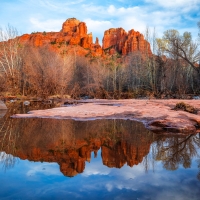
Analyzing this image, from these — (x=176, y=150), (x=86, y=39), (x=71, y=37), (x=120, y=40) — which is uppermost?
(x=120, y=40)

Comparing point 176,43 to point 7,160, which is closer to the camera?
point 7,160

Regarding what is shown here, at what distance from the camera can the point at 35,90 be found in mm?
25422

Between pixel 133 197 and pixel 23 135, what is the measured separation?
414 cm

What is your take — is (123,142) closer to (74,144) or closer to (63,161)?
(74,144)

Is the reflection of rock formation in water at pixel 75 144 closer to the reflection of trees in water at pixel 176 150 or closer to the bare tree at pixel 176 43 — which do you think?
the reflection of trees in water at pixel 176 150

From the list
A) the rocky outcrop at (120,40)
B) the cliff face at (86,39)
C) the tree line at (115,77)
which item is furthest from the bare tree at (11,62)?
the rocky outcrop at (120,40)

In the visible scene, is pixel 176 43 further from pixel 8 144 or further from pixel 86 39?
pixel 86 39

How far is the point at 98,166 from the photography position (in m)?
3.73

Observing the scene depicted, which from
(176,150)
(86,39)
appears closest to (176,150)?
Result: (176,150)

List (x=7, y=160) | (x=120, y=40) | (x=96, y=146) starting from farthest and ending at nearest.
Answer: (x=120, y=40)
(x=96, y=146)
(x=7, y=160)

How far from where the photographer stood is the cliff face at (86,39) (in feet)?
309

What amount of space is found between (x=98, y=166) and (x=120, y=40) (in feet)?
366

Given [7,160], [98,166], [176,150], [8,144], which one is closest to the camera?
[98,166]

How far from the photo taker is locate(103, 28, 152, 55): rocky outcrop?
102875mm
